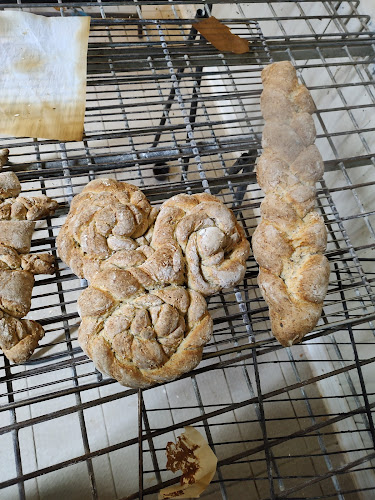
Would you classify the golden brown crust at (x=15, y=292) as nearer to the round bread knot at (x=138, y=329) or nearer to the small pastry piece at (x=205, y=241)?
the round bread knot at (x=138, y=329)

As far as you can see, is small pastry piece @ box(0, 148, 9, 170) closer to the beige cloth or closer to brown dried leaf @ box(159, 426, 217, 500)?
the beige cloth

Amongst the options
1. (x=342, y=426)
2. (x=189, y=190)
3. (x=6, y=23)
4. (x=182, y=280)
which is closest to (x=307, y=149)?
(x=189, y=190)

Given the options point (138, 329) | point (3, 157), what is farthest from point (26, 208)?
point (138, 329)

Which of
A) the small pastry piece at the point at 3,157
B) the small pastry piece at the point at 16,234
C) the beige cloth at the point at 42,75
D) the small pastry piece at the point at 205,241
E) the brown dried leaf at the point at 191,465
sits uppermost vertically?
the beige cloth at the point at 42,75

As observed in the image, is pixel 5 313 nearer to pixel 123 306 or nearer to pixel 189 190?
pixel 123 306

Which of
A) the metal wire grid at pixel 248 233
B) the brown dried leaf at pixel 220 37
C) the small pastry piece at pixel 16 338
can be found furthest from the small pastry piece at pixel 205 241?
the brown dried leaf at pixel 220 37
